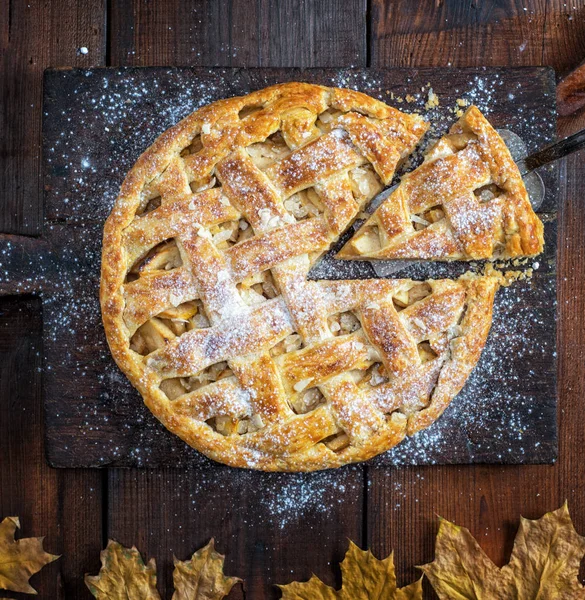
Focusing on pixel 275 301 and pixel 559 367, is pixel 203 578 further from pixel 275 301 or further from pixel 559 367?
pixel 559 367

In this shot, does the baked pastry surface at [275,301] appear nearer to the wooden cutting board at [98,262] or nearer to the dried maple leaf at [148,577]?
the wooden cutting board at [98,262]

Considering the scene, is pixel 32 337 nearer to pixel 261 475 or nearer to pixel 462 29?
pixel 261 475

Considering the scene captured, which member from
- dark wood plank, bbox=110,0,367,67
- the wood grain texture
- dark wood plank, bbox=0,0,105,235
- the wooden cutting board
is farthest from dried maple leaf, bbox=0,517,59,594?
the wood grain texture

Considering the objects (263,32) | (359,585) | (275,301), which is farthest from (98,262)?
(359,585)

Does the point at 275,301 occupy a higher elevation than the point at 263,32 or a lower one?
lower

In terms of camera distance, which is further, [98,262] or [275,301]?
[98,262]

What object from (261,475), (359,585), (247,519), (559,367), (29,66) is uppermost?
(29,66)
